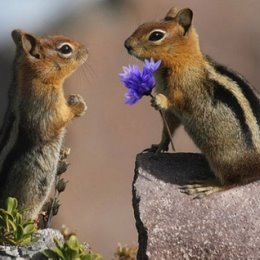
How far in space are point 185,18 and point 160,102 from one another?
53 cm

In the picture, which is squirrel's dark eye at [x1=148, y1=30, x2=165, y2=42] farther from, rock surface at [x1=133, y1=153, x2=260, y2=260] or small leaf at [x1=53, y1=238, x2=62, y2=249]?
small leaf at [x1=53, y1=238, x2=62, y2=249]

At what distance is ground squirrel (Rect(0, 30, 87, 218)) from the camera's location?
6941 millimetres

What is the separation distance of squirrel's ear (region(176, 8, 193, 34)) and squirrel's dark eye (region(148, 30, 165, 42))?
0.13m

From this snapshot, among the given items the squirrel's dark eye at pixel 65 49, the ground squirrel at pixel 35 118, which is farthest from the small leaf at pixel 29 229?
the squirrel's dark eye at pixel 65 49

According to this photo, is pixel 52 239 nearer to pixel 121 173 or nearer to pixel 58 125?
pixel 58 125

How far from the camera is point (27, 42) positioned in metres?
7.00

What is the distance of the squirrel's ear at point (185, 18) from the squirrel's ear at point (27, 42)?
0.85 m

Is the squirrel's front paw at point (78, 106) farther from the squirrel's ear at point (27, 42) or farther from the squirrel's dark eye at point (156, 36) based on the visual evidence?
the squirrel's dark eye at point (156, 36)

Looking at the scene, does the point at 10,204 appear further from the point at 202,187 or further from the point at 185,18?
the point at 185,18

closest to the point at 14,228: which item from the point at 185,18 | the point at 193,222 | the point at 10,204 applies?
the point at 10,204

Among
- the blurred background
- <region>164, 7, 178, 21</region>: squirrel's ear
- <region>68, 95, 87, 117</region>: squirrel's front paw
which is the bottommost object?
the blurred background

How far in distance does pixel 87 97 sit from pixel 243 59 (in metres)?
1.65

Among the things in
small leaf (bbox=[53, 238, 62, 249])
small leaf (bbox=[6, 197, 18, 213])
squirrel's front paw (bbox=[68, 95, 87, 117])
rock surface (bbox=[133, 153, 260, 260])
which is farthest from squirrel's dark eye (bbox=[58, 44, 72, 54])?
small leaf (bbox=[53, 238, 62, 249])

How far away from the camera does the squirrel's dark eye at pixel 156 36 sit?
663cm
